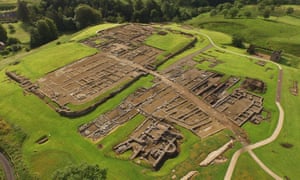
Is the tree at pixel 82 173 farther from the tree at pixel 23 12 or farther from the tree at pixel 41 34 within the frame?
the tree at pixel 23 12

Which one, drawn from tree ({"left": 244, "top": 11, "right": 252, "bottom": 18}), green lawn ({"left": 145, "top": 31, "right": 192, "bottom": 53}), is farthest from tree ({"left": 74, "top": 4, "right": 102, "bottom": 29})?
tree ({"left": 244, "top": 11, "right": 252, "bottom": 18})

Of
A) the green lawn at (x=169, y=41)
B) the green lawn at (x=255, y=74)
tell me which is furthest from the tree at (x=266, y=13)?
the green lawn at (x=255, y=74)

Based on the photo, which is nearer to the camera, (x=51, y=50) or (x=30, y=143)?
(x=30, y=143)

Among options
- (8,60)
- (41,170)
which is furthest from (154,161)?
(8,60)

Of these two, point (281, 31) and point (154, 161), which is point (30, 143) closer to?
point (154, 161)

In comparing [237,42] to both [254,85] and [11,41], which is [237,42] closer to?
[254,85]

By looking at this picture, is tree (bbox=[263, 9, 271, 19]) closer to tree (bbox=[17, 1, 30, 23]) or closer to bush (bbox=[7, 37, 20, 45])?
bush (bbox=[7, 37, 20, 45])
